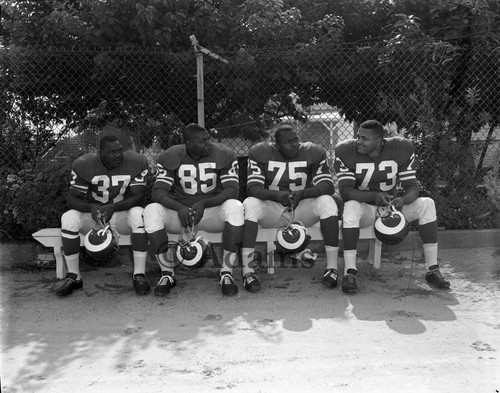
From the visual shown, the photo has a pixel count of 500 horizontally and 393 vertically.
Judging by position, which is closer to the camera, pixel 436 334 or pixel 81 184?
pixel 436 334

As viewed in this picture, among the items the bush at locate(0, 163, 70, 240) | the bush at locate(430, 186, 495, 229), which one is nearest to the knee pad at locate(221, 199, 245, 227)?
the bush at locate(0, 163, 70, 240)

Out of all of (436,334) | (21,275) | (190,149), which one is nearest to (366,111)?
(190,149)

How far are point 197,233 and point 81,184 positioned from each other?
3.70 feet

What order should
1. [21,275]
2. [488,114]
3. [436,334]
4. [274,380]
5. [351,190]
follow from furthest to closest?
1. [488,114]
2. [21,275]
3. [351,190]
4. [436,334]
5. [274,380]

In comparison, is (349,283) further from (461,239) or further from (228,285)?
(461,239)

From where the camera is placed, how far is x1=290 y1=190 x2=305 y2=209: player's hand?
5.45 metres

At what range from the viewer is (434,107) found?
6.79 metres

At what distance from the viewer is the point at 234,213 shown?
534 cm

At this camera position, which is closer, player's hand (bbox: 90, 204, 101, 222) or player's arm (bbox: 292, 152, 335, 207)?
player's hand (bbox: 90, 204, 101, 222)

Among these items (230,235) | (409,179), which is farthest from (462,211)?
(230,235)

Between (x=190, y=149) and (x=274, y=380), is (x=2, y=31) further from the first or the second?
(x=274, y=380)

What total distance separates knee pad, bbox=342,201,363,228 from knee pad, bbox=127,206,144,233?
174cm

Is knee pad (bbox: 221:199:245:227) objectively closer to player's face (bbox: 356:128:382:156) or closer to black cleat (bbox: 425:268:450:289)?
player's face (bbox: 356:128:382:156)

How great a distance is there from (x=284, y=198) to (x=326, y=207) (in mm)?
370
